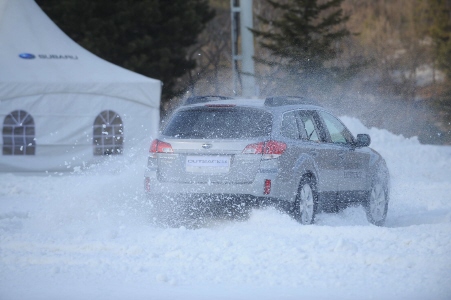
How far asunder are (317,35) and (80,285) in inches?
1042

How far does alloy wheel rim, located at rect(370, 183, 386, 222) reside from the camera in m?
12.2

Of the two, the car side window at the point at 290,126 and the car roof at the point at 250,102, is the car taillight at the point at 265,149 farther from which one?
the car roof at the point at 250,102

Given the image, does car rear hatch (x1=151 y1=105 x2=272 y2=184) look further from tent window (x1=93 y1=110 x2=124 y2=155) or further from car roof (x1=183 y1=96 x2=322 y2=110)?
tent window (x1=93 y1=110 x2=124 y2=155)

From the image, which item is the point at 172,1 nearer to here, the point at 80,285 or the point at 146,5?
the point at 146,5

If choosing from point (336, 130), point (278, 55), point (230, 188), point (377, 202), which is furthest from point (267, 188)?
point (278, 55)

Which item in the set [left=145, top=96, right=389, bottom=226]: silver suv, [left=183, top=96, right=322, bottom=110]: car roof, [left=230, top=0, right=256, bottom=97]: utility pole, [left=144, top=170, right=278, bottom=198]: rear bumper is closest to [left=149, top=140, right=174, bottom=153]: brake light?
[left=145, top=96, right=389, bottom=226]: silver suv

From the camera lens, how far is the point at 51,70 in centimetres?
2077

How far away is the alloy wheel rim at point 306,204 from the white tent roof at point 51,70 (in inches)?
421

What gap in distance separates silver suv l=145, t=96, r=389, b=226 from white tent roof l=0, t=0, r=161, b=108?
9.81m

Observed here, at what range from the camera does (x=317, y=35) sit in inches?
1304

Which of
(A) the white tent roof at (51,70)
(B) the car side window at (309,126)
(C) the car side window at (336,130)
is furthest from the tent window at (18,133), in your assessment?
(B) the car side window at (309,126)

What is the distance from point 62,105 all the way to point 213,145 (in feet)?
36.5

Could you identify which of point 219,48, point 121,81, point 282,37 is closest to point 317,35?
point 282,37

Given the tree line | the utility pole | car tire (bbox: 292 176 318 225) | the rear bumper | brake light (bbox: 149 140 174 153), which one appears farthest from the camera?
the tree line
